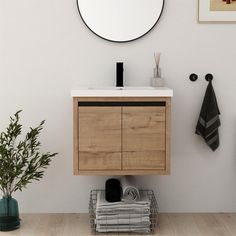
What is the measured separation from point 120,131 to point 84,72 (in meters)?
0.63


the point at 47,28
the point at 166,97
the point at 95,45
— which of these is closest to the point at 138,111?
the point at 166,97

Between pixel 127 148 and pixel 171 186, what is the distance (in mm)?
674

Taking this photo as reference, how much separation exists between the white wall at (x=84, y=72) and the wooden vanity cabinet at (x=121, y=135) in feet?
1.45

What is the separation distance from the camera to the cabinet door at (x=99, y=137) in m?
3.75

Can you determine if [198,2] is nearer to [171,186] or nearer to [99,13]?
[99,13]

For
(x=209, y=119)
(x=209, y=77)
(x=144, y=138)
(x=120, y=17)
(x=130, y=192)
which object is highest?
(x=120, y=17)

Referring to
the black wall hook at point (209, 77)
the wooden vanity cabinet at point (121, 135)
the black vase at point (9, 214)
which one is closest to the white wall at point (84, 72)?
the black wall hook at point (209, 77)

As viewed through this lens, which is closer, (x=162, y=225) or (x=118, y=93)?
(x=118, y=93)

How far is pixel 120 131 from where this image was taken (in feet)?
12.3

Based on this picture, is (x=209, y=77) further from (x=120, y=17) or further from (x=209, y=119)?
(x=120, y=17)

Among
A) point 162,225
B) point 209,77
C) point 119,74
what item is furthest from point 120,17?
point 162,225

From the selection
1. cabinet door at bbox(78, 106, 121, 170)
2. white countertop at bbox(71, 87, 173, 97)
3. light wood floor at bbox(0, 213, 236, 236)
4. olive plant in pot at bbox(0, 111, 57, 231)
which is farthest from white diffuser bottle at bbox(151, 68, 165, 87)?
light wood floor at bbox(0, 213, 236, 236)

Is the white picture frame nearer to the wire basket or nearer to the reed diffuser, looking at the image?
the reed diffuser

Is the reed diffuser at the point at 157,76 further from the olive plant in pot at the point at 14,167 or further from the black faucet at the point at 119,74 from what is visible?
the olive plant in pot at the point at 14,167
